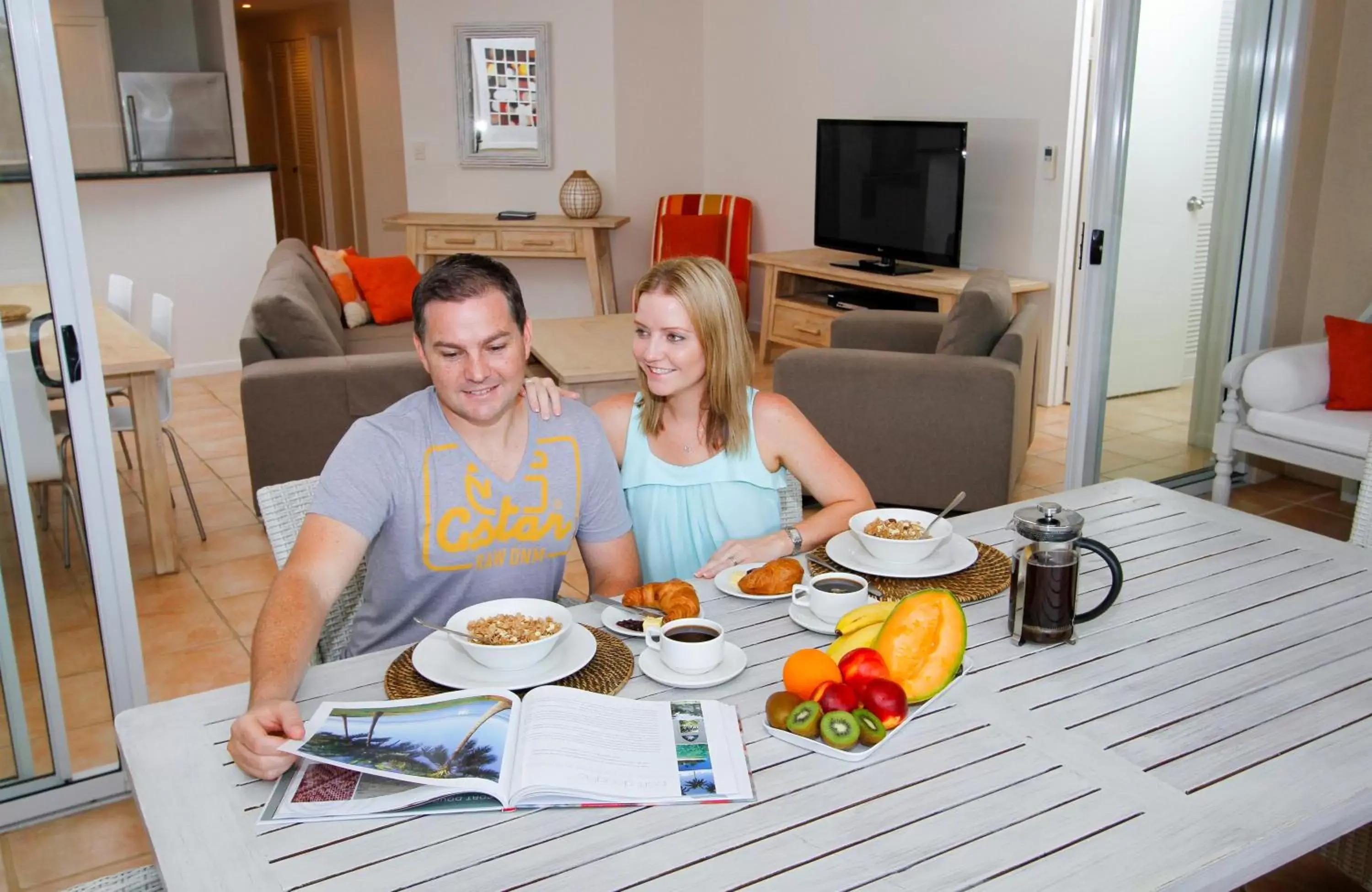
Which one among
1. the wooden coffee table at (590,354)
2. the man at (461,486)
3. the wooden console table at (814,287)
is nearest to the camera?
the man at (461,486)

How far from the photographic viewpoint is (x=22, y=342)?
2168 mm

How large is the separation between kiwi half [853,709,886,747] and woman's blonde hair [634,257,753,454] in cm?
80

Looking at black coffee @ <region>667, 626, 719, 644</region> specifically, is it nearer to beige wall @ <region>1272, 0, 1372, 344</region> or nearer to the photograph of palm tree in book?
the photograph of palm tree in book

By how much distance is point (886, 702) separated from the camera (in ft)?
4.37

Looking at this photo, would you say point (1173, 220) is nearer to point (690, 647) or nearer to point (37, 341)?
point (690, 647)

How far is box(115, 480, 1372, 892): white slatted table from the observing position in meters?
1.10

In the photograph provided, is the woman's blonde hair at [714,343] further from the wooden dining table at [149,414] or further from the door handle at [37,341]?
the wooden dining table at [149,414]

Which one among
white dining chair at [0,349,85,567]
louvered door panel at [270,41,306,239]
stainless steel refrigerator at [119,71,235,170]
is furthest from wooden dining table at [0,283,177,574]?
louvered door panel at [270,41,306,239]

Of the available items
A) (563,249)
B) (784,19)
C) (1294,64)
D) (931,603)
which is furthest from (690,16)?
(931,603)

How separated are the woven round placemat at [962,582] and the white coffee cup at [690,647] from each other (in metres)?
0.33

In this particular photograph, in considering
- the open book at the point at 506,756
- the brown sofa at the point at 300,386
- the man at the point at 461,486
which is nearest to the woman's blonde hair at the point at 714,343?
the man at the point at 461,486

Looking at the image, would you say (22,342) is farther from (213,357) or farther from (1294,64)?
(213,357)

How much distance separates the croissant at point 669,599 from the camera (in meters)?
1.59

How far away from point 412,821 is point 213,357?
5.72 metres
